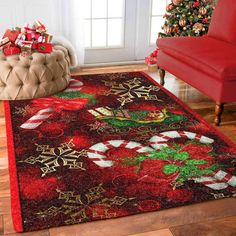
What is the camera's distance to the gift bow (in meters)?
3.35

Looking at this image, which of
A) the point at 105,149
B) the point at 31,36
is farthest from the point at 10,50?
the point at 105,149

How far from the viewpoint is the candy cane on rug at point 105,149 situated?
255 centimetres

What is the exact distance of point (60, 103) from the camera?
343cm

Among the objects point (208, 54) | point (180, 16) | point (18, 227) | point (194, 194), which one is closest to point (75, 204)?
point (18, 227)

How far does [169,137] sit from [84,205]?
988mm

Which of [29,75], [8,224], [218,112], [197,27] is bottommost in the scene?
[8,224]

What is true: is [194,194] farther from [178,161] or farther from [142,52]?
[142,52]

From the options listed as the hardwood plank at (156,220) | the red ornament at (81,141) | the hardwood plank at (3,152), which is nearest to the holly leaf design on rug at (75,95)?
the red ornament at (81,141)

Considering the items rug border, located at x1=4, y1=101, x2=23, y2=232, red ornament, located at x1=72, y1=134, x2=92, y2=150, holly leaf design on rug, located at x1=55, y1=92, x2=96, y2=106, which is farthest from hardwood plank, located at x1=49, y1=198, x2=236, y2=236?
holly leaf design on rug, located at x1=55, y1=92, x2=96, y2=106

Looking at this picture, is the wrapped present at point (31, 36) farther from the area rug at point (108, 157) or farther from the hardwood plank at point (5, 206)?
the hardwood plank at point (5, 206)

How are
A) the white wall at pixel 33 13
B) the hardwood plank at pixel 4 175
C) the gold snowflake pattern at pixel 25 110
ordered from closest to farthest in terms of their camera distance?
1. the hardwood plank at pixel 4 175
2. the gold snowflake pattern at pixel 25 110
3. the white wall at pixel 33 13

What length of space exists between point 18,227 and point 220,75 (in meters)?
1.76

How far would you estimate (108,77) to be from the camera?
412 centimetres

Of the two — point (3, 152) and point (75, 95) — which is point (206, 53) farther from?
point (3, 152)
